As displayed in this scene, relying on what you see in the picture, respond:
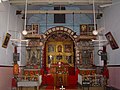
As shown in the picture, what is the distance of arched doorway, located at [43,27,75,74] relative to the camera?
15547mm

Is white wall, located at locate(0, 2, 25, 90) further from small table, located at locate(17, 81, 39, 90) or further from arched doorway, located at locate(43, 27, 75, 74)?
arched doorway, located at locate(43, 27, 75, 74)

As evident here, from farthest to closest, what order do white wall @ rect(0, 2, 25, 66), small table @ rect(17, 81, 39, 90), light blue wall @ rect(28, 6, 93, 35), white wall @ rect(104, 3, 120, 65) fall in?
light blue wall @ rect(28, 6, 93, 35)
white wall @ rect(104, 3, 120, 65)
white wall @ rect(0, 2, 25, 66)
small table @ rect(17, 81, 39, 90)

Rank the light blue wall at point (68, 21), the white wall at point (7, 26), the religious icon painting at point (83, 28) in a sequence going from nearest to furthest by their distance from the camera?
the white wall at point (7, 26), the religious icon painting at point (83, 28), the light blue wall at point (68, 21)

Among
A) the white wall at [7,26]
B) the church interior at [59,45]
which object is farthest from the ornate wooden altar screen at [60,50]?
the white wall at [7,26]

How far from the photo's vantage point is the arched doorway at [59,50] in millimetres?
15547

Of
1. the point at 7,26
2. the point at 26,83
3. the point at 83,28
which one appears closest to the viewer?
the point at 26,83

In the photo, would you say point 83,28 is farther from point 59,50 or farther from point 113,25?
point 113,25

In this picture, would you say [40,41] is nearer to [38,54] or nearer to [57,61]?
[38,54]

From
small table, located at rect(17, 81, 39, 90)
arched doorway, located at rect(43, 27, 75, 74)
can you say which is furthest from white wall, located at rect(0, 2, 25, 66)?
arched doorway, located at rect(43, 27, 75, 74)

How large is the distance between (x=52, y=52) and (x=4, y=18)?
22.8 ft

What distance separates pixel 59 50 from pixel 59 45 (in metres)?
0.37

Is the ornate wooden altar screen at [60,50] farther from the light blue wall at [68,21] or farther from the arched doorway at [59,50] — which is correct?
the light blue wall at [68,21]

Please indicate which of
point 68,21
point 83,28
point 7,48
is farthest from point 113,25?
point 68,21

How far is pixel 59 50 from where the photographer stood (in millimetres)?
15953
